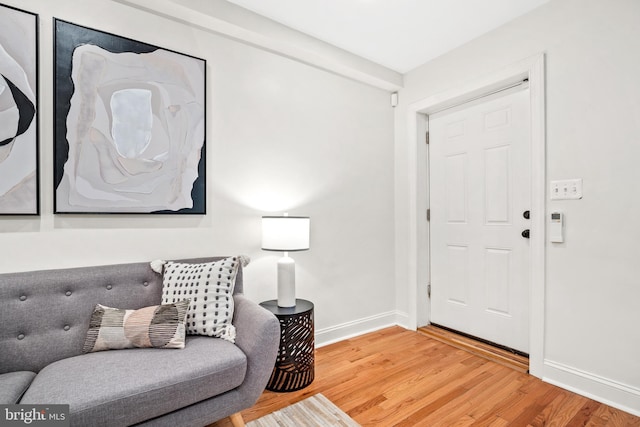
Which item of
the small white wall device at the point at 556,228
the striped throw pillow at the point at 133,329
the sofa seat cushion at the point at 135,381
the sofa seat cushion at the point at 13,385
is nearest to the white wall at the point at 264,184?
the striped throw pillow at the point at 133,329

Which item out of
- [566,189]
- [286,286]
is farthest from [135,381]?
[566,189]

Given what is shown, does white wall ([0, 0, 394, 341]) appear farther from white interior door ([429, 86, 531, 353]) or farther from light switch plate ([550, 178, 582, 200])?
light switch plate ([550, 178, 582, 200])

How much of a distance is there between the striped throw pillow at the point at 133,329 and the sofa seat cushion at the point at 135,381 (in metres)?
0.04

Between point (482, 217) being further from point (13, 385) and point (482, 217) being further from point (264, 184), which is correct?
point (13, 385)

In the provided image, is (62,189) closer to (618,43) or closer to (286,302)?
(286,302)

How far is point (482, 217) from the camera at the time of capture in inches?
104

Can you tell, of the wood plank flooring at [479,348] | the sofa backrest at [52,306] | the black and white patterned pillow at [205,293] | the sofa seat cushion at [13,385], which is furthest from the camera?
the wood plank flooring at [479,348]

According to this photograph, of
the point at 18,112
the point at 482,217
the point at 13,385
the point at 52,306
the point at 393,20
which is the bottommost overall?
the point at 13,385

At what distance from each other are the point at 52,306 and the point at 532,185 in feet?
9.37

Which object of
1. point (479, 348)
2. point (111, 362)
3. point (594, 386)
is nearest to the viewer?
point (111, 362)

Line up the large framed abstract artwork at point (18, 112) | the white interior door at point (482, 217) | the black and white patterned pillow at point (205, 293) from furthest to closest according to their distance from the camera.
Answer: the white interior door at point (482, 217), the black and white patterned pillow at point (205, 293), the large framed abstract artwork at point (18, 112)

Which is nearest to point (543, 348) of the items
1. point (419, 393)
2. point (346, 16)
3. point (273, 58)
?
point (419, 393)

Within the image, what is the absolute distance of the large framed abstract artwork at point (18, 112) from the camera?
1.58 meters

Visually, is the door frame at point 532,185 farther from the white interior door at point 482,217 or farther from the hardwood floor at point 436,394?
the hardwood floor at point 436,394
